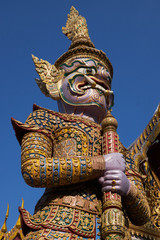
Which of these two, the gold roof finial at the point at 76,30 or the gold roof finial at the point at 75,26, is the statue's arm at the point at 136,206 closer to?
the gold roof finial at the point at 76,30

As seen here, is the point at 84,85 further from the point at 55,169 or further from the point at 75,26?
the point at 75,26

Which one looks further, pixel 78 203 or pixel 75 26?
pixel 75 26

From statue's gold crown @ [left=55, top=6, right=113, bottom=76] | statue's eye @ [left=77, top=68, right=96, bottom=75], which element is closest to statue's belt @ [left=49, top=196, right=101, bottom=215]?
statue's eye @ [left=77, top=68, right=96, bottom=75]

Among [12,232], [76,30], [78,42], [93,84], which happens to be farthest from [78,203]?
[76,30]

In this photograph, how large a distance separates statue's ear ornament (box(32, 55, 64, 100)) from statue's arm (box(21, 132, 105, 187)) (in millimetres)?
1428

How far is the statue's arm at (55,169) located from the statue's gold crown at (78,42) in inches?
84.5

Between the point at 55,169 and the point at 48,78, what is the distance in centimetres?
203

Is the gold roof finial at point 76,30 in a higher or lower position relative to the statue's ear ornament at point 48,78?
higher

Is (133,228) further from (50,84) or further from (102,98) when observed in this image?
(50,84)

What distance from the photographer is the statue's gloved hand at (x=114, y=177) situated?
402 cm

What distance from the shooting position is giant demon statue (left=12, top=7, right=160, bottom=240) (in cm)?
389

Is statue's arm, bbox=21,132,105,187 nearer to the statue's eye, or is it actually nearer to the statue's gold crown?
the statue's eye

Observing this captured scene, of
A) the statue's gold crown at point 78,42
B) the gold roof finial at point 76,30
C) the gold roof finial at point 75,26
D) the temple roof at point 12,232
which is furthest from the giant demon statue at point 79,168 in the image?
the temple roof at point 12,232

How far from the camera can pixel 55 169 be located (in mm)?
3996
